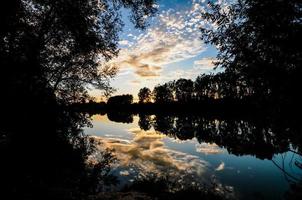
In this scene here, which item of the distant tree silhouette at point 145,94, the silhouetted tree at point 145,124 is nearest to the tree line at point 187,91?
the distant tree silhouette at point 145,94

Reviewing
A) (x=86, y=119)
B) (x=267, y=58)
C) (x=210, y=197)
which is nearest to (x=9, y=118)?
(x=86, y=119)

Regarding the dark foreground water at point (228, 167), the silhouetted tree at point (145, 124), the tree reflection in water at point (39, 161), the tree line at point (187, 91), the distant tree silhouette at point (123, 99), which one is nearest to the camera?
the tree reflection in water at point (39, 161)

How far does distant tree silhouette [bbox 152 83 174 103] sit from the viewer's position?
15400 centimetres

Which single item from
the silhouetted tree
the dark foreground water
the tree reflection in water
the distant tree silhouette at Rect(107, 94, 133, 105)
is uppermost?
the distant tree silhouette at Rect(107, 94, 133, 105)

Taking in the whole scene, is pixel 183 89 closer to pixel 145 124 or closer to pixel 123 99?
pixel 123 99

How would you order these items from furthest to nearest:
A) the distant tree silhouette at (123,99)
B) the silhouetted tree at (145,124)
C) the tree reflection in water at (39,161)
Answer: the distant tree silhouette at (123,99) < the silhouetted tree at (145,124) < the tree reflection in water at (39,161)

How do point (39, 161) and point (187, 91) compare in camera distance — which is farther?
point (187, 91)

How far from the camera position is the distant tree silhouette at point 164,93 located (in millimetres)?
154000

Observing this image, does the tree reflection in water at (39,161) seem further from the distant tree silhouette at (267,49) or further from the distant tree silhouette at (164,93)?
the distant tree silhouette at (164,93)

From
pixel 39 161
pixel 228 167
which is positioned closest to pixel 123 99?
pixel 228 167

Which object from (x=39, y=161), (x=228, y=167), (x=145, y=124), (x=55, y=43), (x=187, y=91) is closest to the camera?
(x=39, y=161)

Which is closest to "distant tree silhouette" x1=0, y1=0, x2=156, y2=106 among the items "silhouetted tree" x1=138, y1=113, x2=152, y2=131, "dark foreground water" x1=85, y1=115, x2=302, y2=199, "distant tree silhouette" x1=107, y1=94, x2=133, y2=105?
"dark foreground water" x1=85, y1=115, x2=302, y2=199

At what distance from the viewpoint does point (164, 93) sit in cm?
Result: 15625

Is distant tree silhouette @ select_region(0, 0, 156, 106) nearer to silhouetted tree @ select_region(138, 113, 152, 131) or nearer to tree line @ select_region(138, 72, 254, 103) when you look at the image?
silhouetted tree @ select_region(138, 113, 152, 131)
